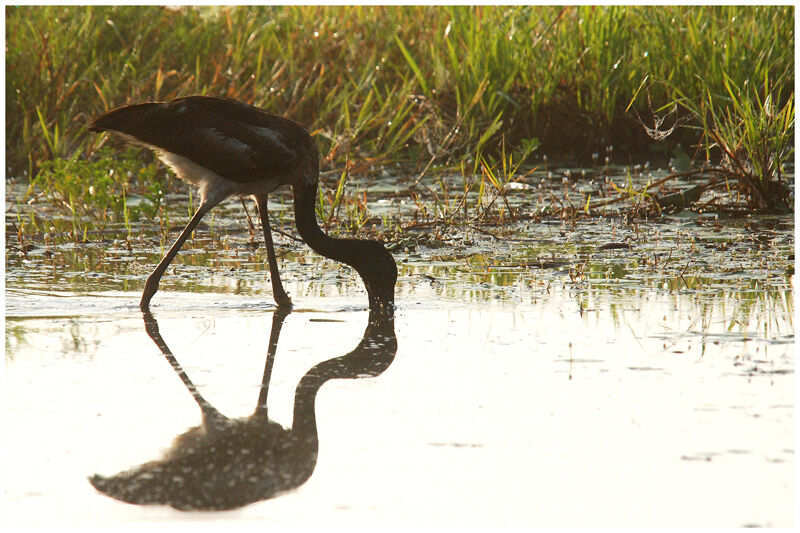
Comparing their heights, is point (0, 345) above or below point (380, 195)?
below

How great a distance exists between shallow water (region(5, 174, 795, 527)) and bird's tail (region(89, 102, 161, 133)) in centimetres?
72

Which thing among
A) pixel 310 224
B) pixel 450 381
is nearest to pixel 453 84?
pixel 310 224

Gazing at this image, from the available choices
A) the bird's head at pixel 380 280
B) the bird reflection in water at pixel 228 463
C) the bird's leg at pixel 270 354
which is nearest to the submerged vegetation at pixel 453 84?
the bird's head at pixel 380 280

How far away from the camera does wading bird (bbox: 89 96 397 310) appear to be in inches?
227

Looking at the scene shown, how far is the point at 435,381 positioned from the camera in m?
4.09

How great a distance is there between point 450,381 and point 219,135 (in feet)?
7.23

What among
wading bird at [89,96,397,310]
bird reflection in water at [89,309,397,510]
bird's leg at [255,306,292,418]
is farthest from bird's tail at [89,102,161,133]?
bird reflection in water at [89,309,397,510]

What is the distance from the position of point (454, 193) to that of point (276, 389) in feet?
15.1

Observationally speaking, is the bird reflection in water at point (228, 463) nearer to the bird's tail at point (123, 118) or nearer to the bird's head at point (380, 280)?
the bird's head at point (380, 280)

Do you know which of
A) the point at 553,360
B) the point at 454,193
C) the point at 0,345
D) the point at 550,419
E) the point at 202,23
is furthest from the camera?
the point at 202,23

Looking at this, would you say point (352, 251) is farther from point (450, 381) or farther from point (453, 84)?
point (453, 84)

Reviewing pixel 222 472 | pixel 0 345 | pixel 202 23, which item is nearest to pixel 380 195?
pixel 202 23

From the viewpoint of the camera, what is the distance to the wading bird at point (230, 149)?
5766mm

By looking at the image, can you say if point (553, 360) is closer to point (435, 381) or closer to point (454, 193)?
point (435, 381)
